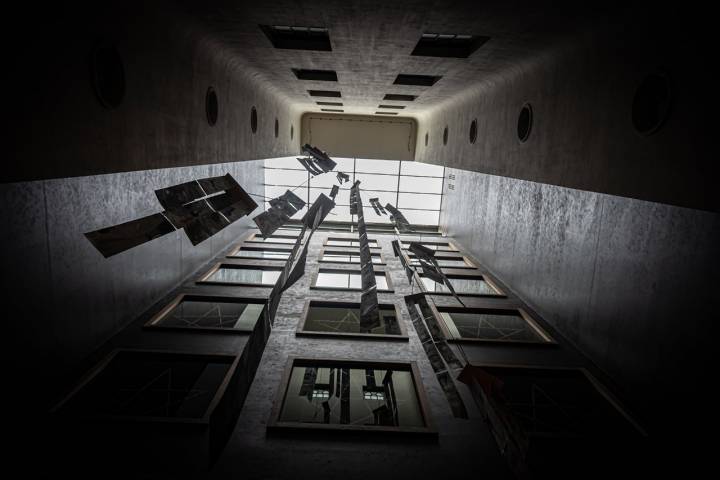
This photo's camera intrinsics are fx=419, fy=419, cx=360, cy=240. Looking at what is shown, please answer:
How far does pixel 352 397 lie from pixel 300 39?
8.47 metres

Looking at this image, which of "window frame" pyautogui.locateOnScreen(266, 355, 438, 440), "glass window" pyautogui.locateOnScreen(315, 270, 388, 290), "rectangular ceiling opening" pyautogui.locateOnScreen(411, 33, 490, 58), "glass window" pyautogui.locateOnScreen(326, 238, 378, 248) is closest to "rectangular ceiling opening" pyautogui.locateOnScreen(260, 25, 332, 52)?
"rectangular ceiling opening" pyautogui.locateOnScreen(411, 33, 490, 58)

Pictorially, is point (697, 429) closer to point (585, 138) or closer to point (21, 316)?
point (585, 138)

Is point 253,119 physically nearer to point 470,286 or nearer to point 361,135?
point 470,286

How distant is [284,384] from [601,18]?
860 cm

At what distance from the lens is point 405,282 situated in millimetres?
16375

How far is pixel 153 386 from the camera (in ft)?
29.0

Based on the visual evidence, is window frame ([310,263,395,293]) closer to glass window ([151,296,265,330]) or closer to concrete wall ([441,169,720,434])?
glass window ([151,296,265,330])

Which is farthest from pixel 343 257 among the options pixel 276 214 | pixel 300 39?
pixel 300 39

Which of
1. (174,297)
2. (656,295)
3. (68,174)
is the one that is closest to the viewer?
(68,174)

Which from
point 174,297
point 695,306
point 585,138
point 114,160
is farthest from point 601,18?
point 174,297

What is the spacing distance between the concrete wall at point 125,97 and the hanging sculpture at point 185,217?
0.96 metres

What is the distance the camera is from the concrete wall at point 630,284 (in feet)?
23.9

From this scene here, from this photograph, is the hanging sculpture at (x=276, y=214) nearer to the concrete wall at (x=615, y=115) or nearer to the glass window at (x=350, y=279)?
the concrete wall at (x=615, y=115)

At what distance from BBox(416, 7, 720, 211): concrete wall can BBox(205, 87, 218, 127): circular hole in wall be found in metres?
7.02
